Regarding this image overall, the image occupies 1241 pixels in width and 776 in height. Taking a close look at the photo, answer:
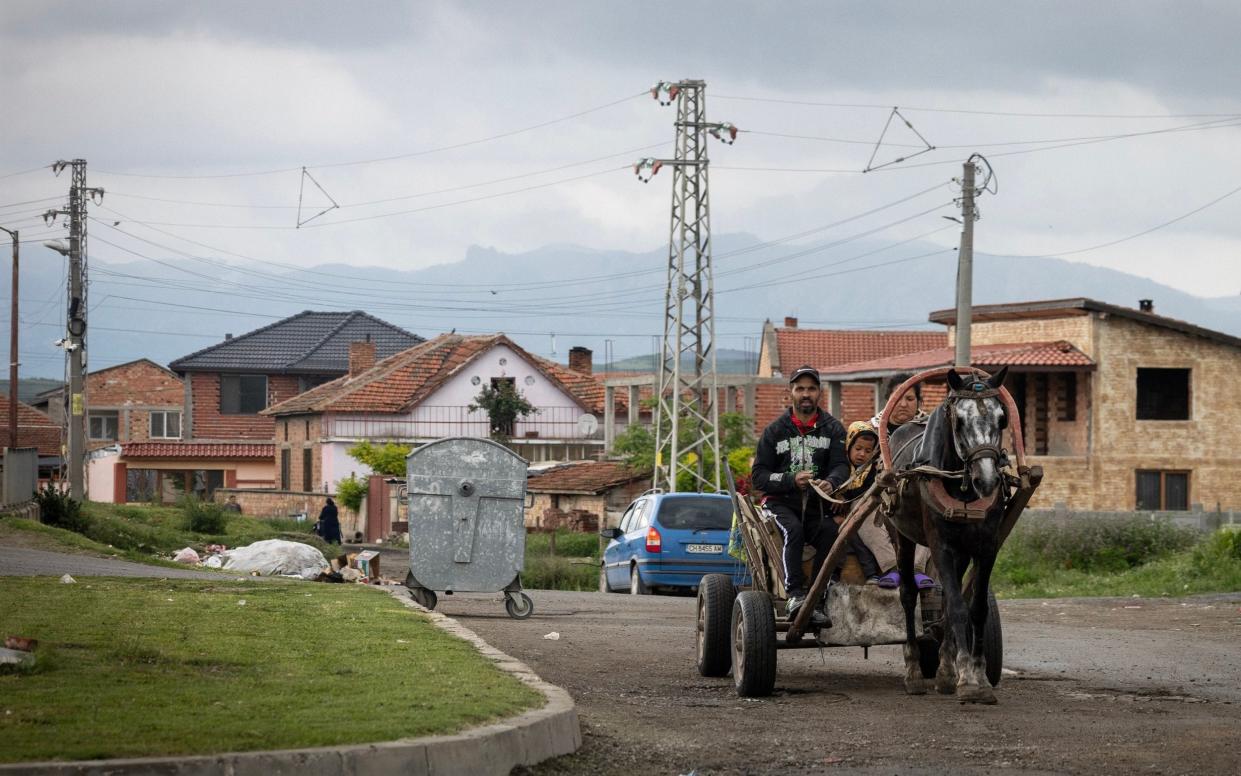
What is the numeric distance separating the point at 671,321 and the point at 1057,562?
52.8 ft

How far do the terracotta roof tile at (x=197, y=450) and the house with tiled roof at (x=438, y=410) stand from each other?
21.8 feet

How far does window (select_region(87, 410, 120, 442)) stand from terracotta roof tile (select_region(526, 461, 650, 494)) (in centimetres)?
4257

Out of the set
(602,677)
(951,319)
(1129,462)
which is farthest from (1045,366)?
(602,677)

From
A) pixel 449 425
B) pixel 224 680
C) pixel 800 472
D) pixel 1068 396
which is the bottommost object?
pixel 224 680

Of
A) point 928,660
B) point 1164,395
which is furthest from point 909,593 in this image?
point 1164,395

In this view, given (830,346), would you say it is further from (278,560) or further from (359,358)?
(278,560)

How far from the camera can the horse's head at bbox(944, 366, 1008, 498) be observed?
9.46 metres

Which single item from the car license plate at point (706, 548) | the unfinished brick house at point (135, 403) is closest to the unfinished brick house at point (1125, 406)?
the car license plate at point (706, 548)

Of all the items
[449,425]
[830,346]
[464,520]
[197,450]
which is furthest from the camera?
[830,346]

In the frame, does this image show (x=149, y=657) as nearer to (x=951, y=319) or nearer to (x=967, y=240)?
(x=967, y=240)

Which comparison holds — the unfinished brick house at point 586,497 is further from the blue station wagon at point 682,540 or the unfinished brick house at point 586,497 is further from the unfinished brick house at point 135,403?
the unfinished brick house at point 135,403

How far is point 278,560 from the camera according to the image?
2505 centimetres

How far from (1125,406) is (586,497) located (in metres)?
15.8

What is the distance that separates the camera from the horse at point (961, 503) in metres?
9.58
